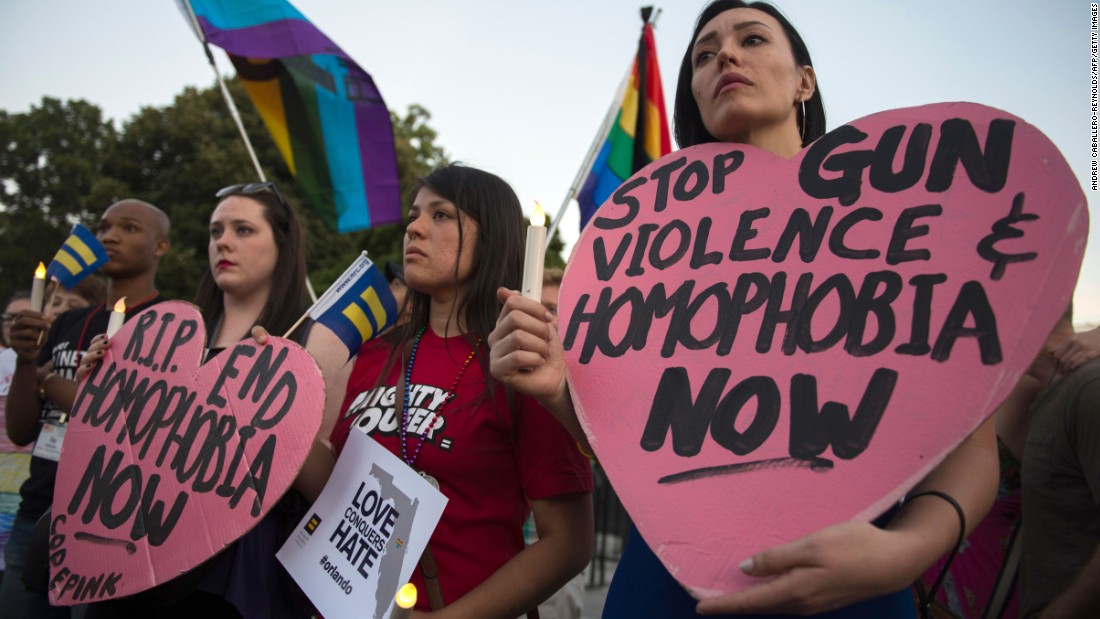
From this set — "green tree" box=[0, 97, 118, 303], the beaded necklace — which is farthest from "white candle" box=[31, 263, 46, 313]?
"green tree" box=[0, 97, 118, 303]

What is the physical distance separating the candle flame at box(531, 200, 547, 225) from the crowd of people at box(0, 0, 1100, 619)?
0.48ft

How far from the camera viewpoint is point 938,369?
0.98 m

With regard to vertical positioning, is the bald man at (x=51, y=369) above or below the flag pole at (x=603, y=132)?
below

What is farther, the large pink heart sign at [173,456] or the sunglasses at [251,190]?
the sunglasses at [251,190]

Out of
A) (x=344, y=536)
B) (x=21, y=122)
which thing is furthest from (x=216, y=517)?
(x=21, y=122)

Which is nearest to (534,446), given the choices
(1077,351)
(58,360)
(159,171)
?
(1077,351)

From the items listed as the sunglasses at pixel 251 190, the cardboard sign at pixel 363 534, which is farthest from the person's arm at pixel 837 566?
the sunglasses at pixel 251 190

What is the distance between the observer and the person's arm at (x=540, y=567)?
1.51 meters

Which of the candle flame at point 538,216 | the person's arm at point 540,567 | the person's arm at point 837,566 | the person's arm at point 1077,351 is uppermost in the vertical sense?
the candle flame at point 538,216

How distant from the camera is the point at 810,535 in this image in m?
0.86

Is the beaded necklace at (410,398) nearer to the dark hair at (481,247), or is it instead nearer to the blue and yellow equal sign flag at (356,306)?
the dark hair at (481,247)

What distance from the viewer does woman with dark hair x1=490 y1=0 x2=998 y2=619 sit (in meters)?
0.86

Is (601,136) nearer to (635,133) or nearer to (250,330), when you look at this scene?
(635,133)

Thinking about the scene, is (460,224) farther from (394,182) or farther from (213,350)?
(394,182)
